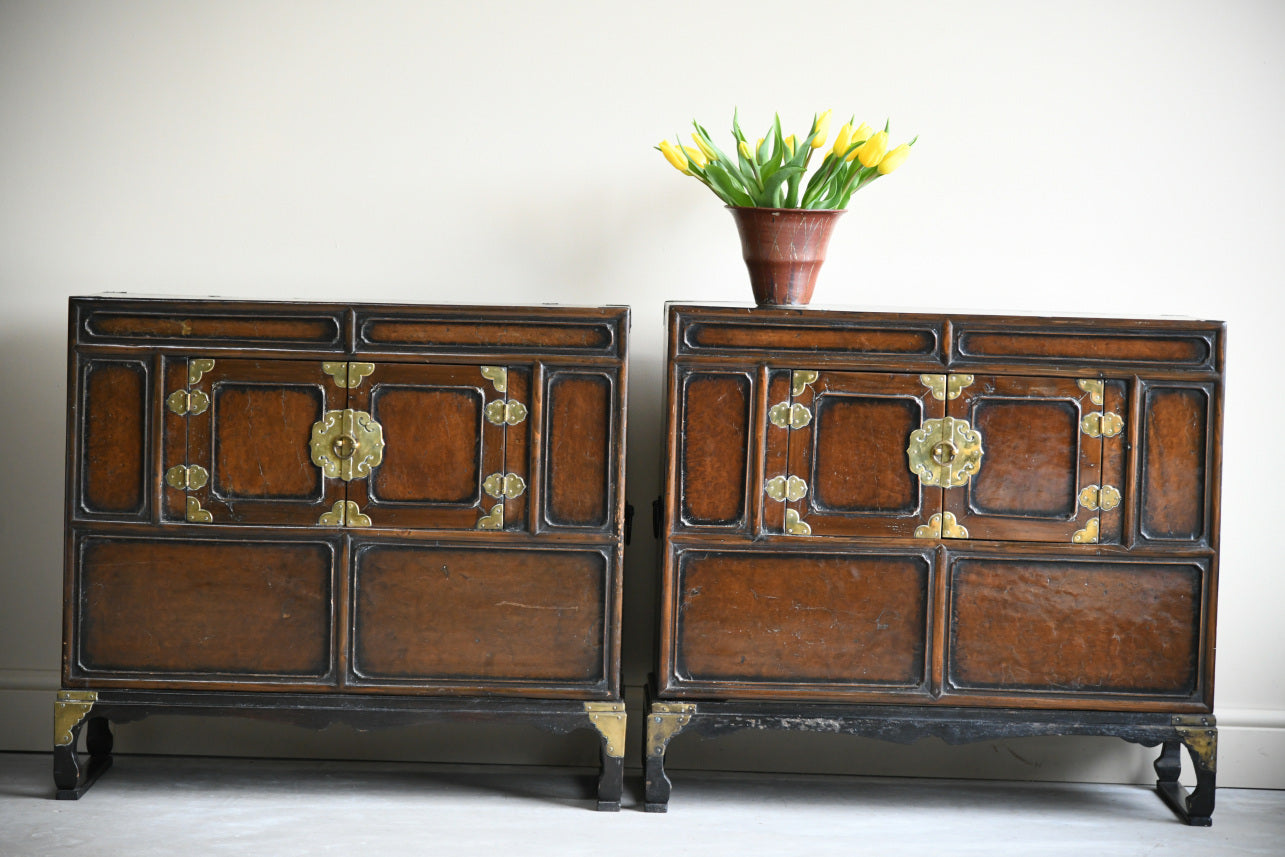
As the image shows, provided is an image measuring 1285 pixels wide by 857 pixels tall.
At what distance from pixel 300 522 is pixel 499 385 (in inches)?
21.8

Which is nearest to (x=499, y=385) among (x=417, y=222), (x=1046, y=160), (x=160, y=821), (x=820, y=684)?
(x=417, y=222)

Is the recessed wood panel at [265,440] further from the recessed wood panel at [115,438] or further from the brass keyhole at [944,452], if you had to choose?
the brass keyhole at [944,452]

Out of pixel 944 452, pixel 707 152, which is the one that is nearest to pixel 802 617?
pixel 944 452

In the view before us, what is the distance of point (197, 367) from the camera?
8.89 ft

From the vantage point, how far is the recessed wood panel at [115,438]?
8.91ft

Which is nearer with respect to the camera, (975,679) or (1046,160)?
(975,679)

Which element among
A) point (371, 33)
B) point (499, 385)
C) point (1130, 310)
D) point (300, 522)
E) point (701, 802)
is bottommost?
point (701, 802)

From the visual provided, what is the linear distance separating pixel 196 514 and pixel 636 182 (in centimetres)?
141

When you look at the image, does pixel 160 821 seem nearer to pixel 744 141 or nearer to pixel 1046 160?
pixel 744 141

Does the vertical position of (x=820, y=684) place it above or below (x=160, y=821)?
above

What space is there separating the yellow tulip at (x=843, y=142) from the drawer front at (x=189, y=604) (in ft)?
4.96

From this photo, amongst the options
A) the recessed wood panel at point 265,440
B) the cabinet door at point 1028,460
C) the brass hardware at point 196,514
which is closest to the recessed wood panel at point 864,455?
the cabinet door at point 1028,460

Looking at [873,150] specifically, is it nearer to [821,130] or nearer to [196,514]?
[821,130]

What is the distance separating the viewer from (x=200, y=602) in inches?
108
